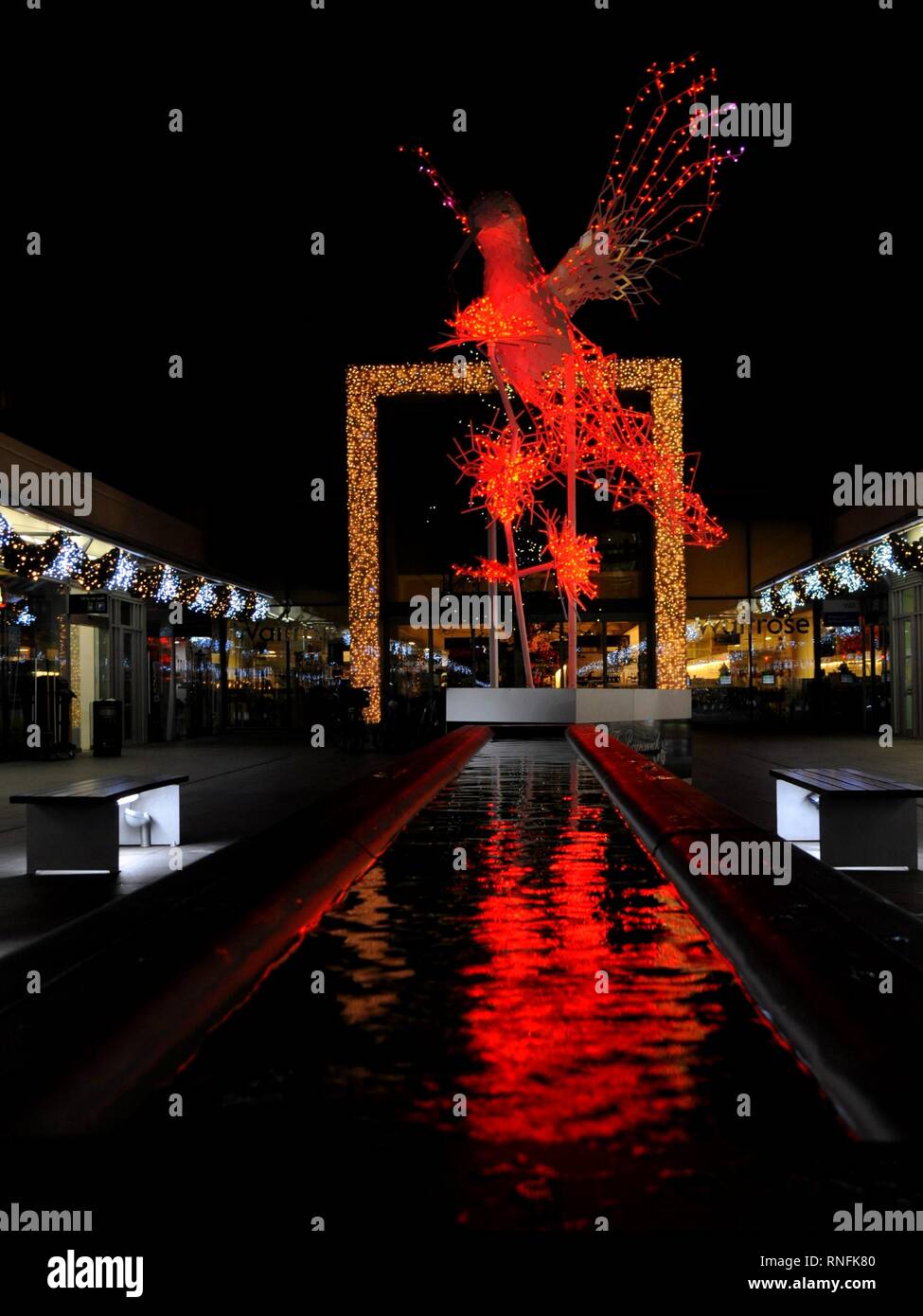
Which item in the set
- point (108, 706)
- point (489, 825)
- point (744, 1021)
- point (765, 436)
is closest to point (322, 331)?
point (108, 706)

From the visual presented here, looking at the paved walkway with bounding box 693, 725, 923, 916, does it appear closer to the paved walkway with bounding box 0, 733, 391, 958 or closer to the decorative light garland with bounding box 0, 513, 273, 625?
the paved walkway with bounding box 0, 733, 391, 958

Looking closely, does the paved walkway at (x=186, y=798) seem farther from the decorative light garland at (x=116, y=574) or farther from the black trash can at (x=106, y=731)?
the decorative light garland at (x=116, y=574)

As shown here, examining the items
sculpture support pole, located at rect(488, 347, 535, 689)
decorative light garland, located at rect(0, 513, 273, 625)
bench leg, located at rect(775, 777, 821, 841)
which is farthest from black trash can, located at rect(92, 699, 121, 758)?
bench leg, located at rect(775, 777, 821, 841)

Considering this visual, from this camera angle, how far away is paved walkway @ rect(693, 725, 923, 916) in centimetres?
669

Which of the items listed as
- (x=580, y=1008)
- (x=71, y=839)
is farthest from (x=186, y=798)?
(x=580, y=1008)

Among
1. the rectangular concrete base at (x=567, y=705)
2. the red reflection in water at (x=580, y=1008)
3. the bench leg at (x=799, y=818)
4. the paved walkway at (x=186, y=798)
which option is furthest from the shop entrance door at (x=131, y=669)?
the red reflection in water at (x=580, y=1008)

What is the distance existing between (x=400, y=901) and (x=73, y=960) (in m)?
1.74

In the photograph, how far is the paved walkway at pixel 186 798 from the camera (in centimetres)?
641

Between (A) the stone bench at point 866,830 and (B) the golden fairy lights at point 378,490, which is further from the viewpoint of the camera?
(B) the golden fairy lights at point 378,490

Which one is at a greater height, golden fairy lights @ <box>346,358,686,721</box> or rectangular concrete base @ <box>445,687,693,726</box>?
golden fairy lights @ <box>346,358,686,721</box>

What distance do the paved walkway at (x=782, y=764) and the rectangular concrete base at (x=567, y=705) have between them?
3.33 ft

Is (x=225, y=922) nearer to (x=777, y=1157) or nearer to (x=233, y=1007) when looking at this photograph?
(x=233, y=1007)

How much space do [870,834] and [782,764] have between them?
952cm

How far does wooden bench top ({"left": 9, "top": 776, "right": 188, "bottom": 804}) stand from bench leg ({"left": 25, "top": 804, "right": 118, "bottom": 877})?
135mm
